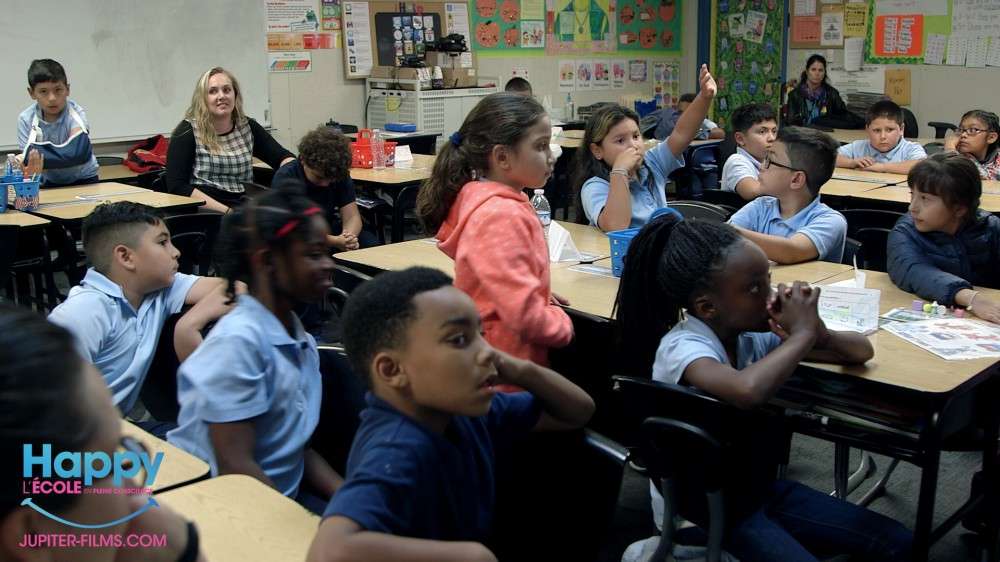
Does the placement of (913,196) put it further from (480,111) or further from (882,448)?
(480,111)

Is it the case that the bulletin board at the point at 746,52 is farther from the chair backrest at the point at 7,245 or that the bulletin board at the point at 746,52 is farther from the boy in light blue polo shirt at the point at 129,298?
the boy in light blue polo shirt at the point at 129,298

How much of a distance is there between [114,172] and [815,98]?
5.98 m

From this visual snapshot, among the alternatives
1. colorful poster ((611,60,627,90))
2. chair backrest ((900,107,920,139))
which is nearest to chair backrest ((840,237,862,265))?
chair backrest ((900,107,920,139))

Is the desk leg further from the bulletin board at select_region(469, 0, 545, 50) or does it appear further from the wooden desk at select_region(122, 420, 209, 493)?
the bulletin board at select_region(469, 0, 545, 50)

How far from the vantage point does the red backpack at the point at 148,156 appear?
238 inches

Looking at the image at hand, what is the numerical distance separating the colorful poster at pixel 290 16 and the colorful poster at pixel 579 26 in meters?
2.54

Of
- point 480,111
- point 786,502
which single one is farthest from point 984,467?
point 480,111

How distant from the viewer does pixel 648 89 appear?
10383 millimetres

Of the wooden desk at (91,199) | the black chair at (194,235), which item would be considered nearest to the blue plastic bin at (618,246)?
the black chair at (194,235)

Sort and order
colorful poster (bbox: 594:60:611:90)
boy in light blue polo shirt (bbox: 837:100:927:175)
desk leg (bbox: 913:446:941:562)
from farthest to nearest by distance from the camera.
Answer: colorful poster (bbox: 594:60:611:90), boy in light blue polo shirt (bbox: 837:100:927:175), desk leg (bbox: 913:446:941:562)

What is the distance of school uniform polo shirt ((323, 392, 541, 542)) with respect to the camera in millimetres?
1216

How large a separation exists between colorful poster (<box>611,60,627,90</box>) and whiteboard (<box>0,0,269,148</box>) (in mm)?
3910

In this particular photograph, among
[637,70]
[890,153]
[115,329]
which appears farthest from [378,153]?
[637,70]

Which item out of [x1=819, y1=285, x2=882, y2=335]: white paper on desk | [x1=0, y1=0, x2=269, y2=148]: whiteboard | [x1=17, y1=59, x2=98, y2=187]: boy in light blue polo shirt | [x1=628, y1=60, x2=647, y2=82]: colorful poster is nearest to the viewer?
[x1=819, y1=285, x2=882, y2=335]: white paper on desk
